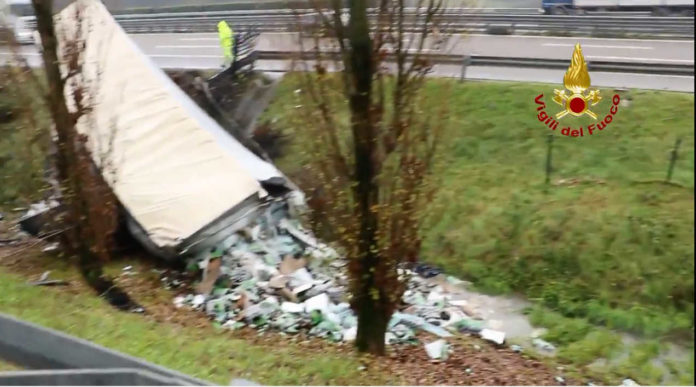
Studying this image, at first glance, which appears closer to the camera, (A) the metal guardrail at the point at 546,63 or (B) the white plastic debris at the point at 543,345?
(A) the metal guardrail at the point at 546,63

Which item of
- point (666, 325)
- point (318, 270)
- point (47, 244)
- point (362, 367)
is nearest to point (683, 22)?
point (666, 325)

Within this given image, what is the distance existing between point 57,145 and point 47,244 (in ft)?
3.66

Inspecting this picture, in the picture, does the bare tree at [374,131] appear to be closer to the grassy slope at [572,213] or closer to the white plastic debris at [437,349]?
the grassy slope at [572,213]

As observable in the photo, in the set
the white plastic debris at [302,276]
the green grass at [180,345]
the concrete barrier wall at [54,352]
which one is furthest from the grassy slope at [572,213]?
the concrete barrier wall at [54,352]

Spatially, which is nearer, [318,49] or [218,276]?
[318,49]

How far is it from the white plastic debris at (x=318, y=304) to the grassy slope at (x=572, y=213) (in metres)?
0.85

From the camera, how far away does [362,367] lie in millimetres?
3881

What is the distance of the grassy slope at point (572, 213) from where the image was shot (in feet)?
8.49

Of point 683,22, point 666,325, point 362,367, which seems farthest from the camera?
point 362,367

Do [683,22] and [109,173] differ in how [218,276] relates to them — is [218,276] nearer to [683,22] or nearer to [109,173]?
[109,173]

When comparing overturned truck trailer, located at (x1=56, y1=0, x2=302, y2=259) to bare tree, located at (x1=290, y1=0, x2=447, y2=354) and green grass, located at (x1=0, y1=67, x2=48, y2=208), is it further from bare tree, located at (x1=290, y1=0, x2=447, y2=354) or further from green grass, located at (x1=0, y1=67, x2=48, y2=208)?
bare tree, located at (x1=290, y1=0, x2=447, y2=354)

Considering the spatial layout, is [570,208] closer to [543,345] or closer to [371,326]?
[543,345]

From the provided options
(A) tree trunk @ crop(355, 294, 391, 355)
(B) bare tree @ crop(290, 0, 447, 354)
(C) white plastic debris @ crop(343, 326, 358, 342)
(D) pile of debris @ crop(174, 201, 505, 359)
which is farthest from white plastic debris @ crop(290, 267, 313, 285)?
(B) bare tree @ crop(290, 0, 447, 354)

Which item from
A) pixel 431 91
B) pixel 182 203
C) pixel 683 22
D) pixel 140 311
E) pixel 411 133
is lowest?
pixel 140 311
